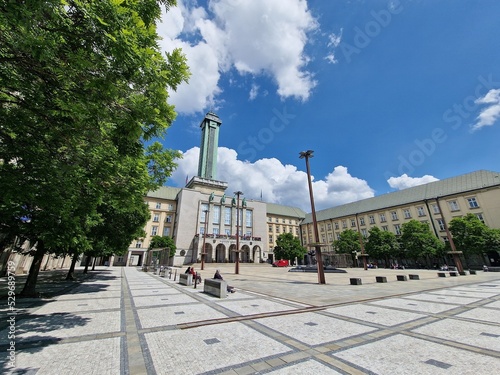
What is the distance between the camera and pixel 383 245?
4650 centimetres

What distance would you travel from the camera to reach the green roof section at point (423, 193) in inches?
1686

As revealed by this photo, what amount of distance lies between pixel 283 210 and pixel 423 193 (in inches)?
1763

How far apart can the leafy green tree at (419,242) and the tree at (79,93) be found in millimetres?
49311

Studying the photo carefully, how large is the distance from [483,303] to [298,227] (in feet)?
245

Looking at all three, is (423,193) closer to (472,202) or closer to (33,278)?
(472,202)

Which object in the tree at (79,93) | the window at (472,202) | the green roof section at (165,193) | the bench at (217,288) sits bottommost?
the bench at (217,288)

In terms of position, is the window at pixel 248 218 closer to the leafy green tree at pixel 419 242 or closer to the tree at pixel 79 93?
the leafy green tree at pixel 419 242

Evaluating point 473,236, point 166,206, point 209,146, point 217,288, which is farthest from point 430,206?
point 166,206

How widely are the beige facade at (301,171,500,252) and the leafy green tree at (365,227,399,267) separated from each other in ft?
18.5

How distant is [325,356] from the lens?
4645 millimetres

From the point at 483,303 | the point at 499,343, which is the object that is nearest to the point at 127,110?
the point at 499,343

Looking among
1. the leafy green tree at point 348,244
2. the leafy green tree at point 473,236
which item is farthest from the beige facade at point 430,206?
the leafy green tree at point 348,244

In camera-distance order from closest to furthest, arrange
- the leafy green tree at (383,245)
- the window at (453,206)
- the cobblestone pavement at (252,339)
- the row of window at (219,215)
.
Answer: the cobblestone pavement at (252,339)
the window at (453,206)
the leafy green tree at (383,245)
the row of window at (219,215)

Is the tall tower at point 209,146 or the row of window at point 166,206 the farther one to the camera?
the tall tower at point 209,146
